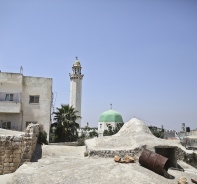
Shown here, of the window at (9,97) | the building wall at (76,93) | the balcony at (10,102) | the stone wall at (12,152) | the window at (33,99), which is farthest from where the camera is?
the building wall at (76,93)

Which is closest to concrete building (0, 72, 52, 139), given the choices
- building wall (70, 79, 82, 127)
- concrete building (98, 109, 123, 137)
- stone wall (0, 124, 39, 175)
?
stone wall (0, 124, 39, 175)

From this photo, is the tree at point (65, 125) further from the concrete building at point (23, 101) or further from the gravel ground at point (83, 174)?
the gravel ground at point (83, 174)

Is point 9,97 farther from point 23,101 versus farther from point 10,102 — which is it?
point 23,101

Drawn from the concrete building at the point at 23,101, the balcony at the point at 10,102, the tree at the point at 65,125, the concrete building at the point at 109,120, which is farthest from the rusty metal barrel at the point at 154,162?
the concrete building at the point at 109,120

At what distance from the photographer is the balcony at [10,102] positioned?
24016 mm

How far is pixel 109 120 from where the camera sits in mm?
42188

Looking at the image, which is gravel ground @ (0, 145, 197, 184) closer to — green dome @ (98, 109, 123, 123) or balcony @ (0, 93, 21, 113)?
balcony @ (0, 93, 21, 113)

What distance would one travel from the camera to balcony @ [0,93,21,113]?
24016 millimetres

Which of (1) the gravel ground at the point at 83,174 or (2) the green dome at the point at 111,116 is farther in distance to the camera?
(2) the green dome at the point at 111,116

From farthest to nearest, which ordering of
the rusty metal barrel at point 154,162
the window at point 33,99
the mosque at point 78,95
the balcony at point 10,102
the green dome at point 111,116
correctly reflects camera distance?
the mosque at point 78,95
the green dome at point 111,116
the window at point 33,99
the balcony at point 10,102
the rusty metal barrel at point 154,162

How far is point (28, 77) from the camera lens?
25406 mm

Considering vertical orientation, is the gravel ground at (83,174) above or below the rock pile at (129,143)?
below

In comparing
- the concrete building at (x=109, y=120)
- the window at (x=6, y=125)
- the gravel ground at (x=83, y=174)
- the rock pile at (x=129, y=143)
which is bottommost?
the gravel ground at (x=83, y=174)

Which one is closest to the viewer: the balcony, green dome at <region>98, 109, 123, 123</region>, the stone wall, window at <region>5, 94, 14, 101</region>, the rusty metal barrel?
the rusty metal barrel
